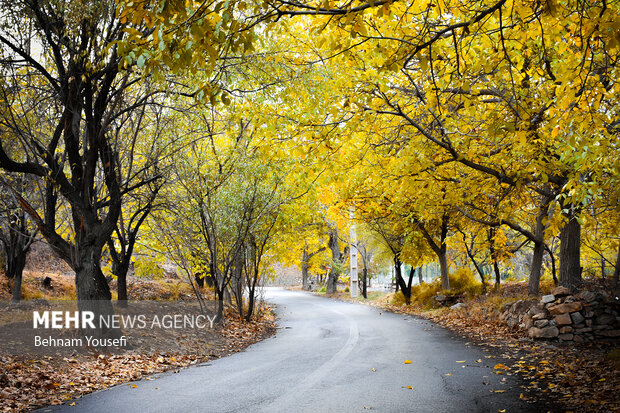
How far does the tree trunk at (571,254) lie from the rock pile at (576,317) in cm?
78

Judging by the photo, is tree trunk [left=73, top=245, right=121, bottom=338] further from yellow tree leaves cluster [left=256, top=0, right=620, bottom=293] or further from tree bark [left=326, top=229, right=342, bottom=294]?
tree bark [left=326, top=229, right=342, bottom=294]

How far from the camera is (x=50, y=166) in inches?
347

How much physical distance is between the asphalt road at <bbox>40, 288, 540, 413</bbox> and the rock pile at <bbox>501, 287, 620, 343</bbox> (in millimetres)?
1858

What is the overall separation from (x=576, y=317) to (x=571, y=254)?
1.97 m

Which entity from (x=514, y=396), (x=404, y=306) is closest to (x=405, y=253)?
(x=404, y=306)

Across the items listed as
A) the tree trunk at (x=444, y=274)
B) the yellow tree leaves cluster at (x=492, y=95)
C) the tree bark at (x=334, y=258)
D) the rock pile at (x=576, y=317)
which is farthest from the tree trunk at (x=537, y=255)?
the tree bark at (x=334, y=258)

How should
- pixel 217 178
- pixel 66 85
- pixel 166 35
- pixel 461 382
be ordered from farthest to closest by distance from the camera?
pixel 217 178 < pixel 66 85 < pixel 461 382 < pixel 166 35

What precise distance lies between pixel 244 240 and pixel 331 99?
6274mm

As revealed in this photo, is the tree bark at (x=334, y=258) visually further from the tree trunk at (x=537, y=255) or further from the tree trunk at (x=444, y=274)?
the tree trunk at (x=537, y=255)

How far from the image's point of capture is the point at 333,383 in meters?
6.81

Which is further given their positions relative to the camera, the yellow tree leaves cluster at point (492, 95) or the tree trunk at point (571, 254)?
the tree trunk at point (571, 254)

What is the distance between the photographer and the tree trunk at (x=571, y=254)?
37.2 feet

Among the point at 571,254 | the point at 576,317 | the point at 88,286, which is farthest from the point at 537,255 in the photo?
the point at 88,286

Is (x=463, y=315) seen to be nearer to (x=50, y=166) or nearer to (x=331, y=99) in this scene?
(x=331, y=99)
